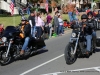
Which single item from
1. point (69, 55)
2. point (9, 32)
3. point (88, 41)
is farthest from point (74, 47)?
point (9, 32)

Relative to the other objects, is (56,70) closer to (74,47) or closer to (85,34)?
(74,47)

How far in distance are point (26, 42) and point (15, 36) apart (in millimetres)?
541

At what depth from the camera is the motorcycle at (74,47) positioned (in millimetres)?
8734

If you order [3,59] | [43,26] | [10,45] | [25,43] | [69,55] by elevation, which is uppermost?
[10,45]

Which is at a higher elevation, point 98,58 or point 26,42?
point 26,42

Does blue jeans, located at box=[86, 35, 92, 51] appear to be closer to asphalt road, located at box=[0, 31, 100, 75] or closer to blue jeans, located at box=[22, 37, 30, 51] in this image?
asphalt road, located at box=[0, 31, 100, 75]

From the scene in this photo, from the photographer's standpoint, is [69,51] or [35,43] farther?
[35,43]

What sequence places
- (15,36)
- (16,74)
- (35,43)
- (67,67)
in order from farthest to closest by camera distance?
(35,43)
(15,36)
(67,67)
(16,74)

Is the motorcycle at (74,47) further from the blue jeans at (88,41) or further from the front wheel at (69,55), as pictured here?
the blue jeans at (88,41)

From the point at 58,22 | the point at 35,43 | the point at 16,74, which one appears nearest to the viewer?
the point at 16,74

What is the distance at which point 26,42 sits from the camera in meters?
9.95

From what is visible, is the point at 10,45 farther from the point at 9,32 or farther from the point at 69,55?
the point at 69,55

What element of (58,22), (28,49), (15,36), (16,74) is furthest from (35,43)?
(58,22)

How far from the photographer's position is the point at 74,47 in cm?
896
